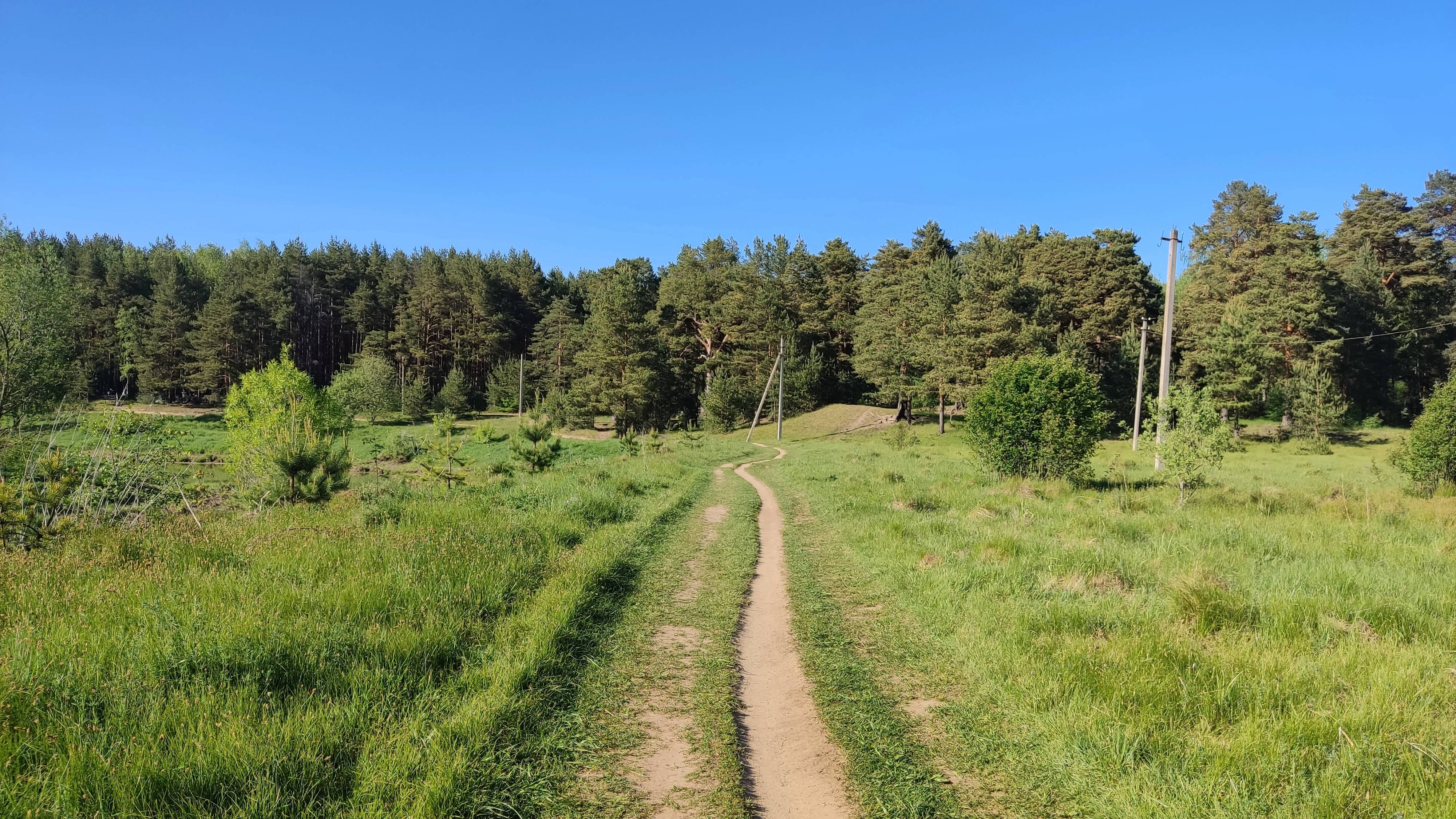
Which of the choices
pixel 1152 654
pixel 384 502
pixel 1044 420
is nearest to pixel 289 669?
pixel 1152 654

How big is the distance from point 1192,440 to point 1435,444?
6.34 metres

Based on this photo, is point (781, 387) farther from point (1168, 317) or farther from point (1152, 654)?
point (1152, 654)

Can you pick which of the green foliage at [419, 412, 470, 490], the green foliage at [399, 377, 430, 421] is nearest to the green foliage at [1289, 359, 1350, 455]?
the green foliage at [419, 412, 470, 490]

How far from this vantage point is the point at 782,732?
15.5 ft

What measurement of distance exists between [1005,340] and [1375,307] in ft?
104

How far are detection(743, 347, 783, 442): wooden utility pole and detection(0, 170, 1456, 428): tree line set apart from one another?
1340 millimetres

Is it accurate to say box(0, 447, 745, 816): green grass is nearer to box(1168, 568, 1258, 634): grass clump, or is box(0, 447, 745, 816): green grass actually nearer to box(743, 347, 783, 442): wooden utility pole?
box(1168, 568, 1258, 634): grass clump

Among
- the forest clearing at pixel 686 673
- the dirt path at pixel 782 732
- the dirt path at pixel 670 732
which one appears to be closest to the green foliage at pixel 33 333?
the forest clearing at pixel 686 673

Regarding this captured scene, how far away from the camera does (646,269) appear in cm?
8775

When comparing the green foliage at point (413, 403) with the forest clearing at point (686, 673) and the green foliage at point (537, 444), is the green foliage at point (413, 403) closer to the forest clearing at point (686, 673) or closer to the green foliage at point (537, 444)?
the green foliage at point (537, 444)

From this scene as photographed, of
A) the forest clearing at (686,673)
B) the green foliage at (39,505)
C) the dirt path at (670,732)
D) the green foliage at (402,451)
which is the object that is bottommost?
the green foliage at (402,451)

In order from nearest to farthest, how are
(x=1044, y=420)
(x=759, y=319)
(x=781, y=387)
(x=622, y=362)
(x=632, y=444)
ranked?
(x=1044, y=420), (x=632, y=444), (x=781, y=387), (x=622, y=362), (x=759, y=319)

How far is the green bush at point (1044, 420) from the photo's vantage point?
17.6 m

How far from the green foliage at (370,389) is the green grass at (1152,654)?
6491 cm
